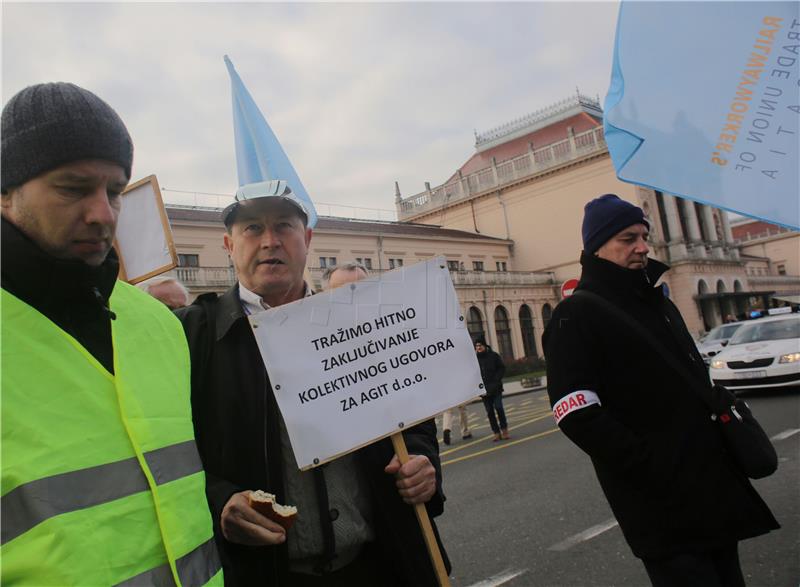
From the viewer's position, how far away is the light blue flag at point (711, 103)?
2699 millimetres

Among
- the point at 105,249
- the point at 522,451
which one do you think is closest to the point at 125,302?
the point at 105,249

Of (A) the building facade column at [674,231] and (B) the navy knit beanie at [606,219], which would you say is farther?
(A) the building facade column at [674,231]

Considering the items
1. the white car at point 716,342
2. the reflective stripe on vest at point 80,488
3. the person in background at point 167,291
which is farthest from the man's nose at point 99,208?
the white car at point 716,342

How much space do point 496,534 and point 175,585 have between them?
14.6ft

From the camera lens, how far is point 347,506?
2094mm

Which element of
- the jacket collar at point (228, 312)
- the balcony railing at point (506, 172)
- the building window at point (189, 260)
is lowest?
the jacket collar at point (228, 312)

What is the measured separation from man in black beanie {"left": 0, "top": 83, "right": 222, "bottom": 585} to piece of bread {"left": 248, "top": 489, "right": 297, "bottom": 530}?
0.19m

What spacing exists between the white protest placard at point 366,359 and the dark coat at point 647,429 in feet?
2.07

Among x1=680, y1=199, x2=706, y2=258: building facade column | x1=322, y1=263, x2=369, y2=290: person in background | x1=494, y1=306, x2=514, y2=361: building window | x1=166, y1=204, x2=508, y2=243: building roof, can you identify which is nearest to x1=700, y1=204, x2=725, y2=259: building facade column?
x1=680, y1=199, x2=706, y2=258: building facade column

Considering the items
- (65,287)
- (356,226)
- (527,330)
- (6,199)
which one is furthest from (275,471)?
(527,330)

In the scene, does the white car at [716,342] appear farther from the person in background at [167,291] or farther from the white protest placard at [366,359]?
the white protest placard at [366,359]

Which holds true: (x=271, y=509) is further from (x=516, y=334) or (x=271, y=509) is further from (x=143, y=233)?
(x=516, y=334)

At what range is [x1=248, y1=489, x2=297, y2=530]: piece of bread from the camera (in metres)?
1.74

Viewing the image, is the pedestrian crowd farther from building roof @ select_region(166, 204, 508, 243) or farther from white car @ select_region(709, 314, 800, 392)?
building roof @ select_region(166, 204, 508, 243)
